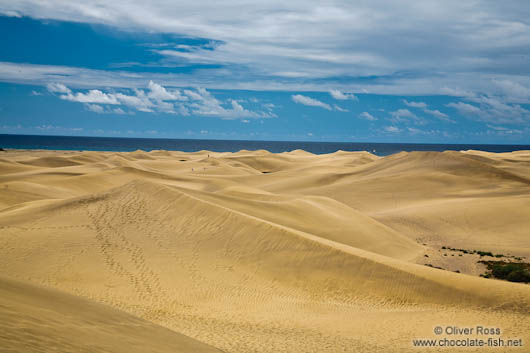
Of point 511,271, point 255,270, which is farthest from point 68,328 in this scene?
point 511,271

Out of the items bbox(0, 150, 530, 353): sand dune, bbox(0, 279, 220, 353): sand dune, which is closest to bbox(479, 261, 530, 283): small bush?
bbox(0, 150, 530, 353): sand dune

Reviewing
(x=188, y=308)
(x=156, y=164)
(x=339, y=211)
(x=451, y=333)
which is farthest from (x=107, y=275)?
(x=156, y=164)

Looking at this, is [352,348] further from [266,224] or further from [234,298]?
[266,224]

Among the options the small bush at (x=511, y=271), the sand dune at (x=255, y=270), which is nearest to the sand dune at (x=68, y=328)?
the sand dune at (x=255, y=270)

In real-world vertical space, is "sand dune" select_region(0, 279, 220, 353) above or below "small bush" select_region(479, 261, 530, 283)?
above

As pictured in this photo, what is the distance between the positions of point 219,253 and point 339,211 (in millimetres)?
12852

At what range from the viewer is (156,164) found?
71938mm

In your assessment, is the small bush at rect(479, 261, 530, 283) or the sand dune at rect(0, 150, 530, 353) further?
the small bush at rect(479, 261, 530, 283)

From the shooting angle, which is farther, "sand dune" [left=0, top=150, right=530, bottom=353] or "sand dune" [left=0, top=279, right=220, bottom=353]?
"sand dune" [left=0, top=150, right=530, bottom=353]

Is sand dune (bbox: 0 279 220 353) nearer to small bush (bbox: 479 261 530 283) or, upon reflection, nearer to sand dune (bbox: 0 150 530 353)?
sand dune (bbox: 0 150 530 353)

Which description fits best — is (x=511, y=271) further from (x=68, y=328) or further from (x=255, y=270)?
(x=68, y=328)

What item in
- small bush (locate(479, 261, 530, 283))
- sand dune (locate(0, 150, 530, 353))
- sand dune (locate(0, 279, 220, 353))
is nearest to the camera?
sand dune (locate(0, 279, 220, 353))

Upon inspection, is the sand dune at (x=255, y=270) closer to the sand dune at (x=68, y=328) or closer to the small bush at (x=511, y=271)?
the sand dune at (x=68, y=328)

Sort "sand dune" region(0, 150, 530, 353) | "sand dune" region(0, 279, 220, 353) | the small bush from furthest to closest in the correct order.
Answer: the small bush, "sand dune" region(0, 150, 530, 353), "sand dune" region(0, 279, 220, 353)
